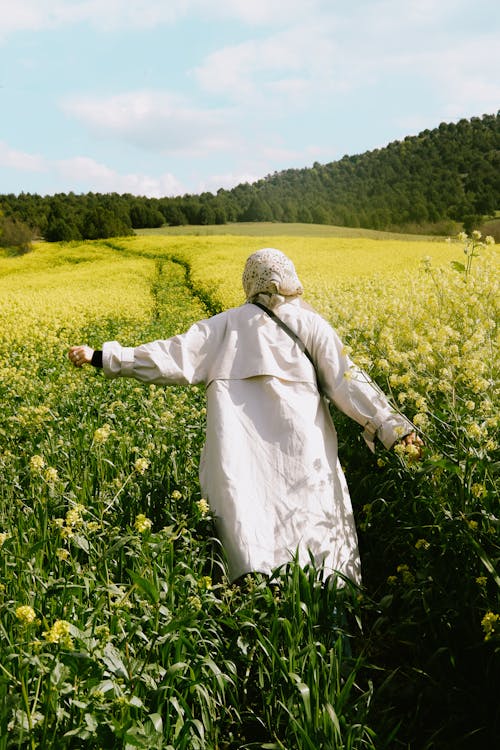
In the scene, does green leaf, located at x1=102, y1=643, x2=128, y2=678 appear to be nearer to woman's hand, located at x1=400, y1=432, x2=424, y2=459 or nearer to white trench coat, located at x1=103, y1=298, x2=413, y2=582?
white trench coat, located at x1=103, y1=298, x2=413, y2=582

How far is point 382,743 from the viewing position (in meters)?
2.29

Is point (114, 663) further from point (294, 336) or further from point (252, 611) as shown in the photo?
point (294, 336)

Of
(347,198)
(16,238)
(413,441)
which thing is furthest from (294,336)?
(347,198)

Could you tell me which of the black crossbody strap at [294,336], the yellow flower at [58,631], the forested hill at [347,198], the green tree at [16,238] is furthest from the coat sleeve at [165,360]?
the green tree at [16,238]

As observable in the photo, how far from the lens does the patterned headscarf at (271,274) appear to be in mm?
3463

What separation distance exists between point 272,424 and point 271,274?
0.80 meters

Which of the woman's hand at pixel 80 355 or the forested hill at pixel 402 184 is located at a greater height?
the forested hill at pixel 402 184

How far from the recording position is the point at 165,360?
11.1ft

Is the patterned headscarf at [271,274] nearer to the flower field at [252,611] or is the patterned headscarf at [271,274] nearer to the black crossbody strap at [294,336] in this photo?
the black crossbody strap at [294,336]

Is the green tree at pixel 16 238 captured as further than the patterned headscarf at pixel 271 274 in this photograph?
Yes

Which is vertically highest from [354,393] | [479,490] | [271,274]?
[271,274]

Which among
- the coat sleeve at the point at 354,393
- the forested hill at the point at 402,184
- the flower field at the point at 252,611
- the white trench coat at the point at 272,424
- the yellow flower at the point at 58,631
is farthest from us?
the forested hill at the point at 402,184

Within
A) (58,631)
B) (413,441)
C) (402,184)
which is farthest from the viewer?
(402,184)

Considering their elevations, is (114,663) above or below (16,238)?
below
